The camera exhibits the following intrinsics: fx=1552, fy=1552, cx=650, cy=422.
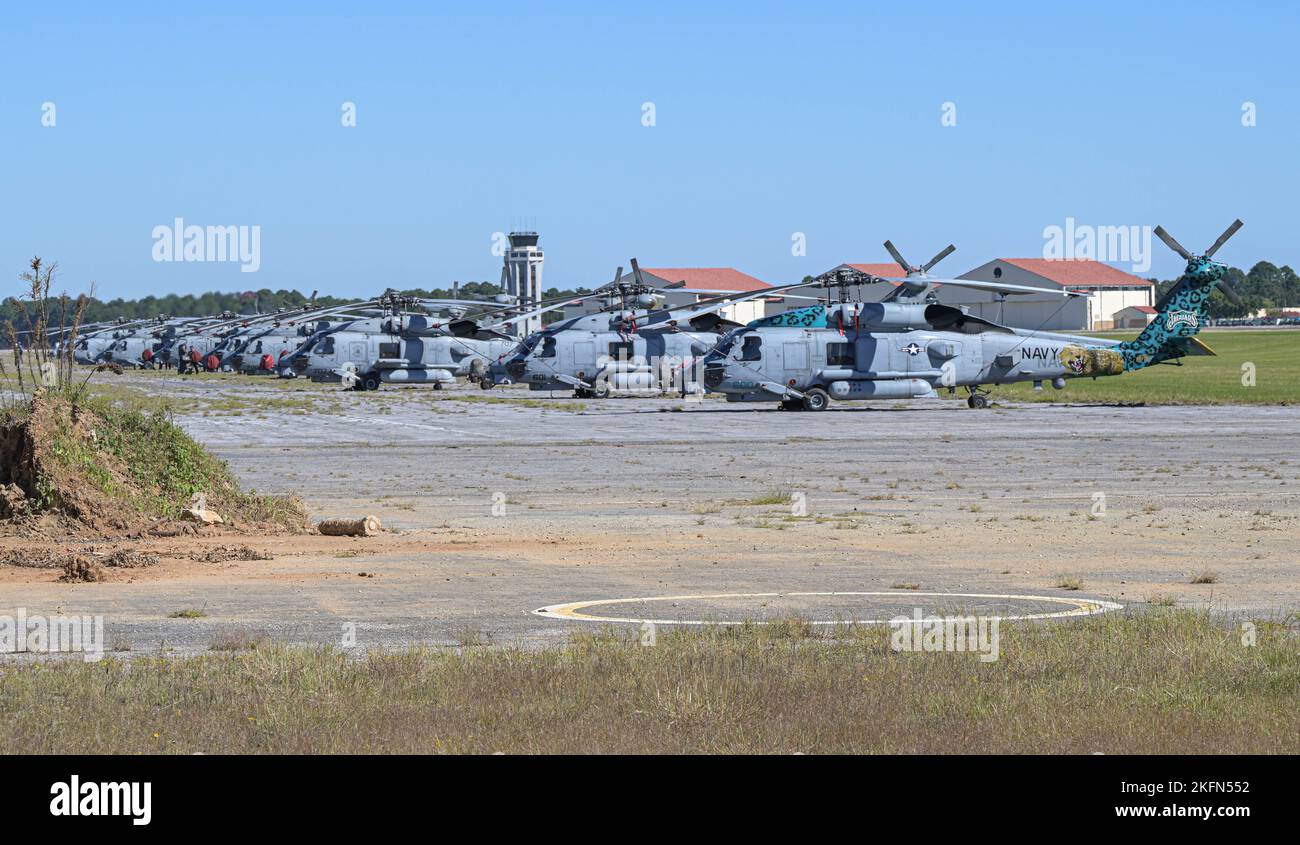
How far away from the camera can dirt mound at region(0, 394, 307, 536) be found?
18.7 metres

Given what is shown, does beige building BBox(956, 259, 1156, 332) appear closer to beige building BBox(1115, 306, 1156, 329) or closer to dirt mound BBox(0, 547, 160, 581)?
beige building BBox(1115, 306, 1156, 329)

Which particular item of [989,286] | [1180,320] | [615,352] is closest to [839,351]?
[989,286]

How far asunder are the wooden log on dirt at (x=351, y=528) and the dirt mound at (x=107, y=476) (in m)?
0.61

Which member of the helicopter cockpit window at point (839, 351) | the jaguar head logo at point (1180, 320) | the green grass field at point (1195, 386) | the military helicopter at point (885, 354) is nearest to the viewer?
the military helicopter at point (885, 354)

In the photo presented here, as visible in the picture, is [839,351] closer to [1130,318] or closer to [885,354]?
[885,354]

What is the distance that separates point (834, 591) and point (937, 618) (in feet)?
7.04

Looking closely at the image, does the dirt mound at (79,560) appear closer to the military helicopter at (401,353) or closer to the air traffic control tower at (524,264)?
the military helicopter at (401,353)

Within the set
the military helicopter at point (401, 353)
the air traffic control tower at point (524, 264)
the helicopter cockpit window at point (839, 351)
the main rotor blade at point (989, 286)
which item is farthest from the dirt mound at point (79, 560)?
the air traffic control tower at point (524, 264)

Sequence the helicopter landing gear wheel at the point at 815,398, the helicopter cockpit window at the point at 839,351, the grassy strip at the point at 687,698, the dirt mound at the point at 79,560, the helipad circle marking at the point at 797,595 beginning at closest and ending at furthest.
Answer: the grassy strip at the point at 687,698
the helipad circle marking at the point at 797,595
the dirt mound at the point at 79,560
the helicopter cockpit window at the point at 839,351
the helicopter landing gear wheel at the point at 815,398

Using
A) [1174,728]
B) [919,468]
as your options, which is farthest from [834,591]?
[919,468]

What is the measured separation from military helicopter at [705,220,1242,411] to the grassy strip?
35.3m

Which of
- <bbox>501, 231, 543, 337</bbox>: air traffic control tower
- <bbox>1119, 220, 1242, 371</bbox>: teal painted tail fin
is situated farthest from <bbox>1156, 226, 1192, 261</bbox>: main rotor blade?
<bbox>501, 231, 543, 337</bbox>: air traffic control tower

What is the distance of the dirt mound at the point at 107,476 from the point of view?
18719 mm
